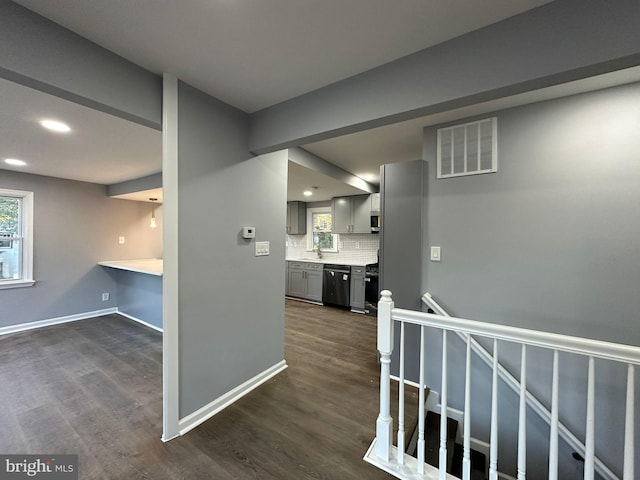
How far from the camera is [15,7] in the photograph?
1.16m

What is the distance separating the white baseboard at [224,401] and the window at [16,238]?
3.97m

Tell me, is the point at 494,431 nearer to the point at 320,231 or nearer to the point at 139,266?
the point at 139,266

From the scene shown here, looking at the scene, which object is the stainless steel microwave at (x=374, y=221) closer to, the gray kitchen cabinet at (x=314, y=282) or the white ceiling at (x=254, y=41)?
the gray kitchen cabinet at (x=314, y=282)

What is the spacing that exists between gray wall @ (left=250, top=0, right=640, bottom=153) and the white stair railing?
45.5 inches

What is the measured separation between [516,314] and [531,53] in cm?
186

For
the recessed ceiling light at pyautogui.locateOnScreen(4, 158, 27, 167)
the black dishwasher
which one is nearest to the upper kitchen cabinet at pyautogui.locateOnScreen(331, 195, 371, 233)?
the black dishwasher

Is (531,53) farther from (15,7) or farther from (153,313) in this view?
(153,313)

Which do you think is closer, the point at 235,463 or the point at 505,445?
the point at 235,463

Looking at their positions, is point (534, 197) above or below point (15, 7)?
below

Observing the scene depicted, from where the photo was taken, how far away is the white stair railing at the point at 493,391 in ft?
3.39

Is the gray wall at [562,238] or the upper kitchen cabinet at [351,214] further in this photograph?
the upper kitchen cabinet at [351,214]

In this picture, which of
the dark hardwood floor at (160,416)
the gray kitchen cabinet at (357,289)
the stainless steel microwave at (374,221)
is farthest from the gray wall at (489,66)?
the gray kitchen cabinet at (357,289)

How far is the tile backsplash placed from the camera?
216 inches

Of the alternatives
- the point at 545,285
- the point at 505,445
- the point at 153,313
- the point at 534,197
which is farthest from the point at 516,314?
the point at 153,313
